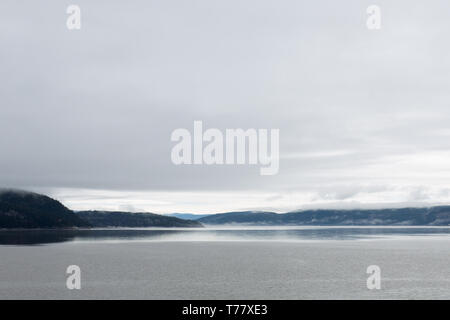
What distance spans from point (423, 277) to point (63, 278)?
7831 centimetres

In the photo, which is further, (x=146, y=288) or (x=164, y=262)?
(x=164, y=262)

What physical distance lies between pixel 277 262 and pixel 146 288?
196 ft

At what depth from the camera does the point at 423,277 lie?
105812 millimetres
